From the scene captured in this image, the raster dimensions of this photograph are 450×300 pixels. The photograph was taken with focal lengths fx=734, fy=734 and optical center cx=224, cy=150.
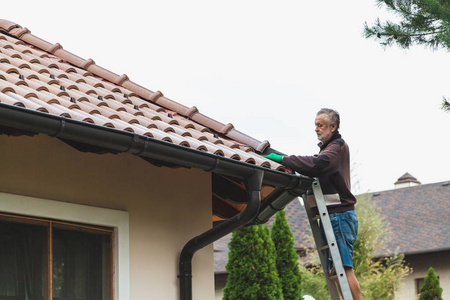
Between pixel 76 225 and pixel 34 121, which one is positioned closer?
pixel 34 121

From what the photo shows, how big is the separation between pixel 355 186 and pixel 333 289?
1700 cm

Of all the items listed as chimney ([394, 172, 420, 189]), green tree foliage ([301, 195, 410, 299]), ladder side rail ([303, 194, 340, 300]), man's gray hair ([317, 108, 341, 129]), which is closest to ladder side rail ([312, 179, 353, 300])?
ladder side rail ([303, 194, 340, 300])

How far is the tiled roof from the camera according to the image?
4.95 metres

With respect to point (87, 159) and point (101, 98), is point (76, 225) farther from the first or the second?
point (101, 98)

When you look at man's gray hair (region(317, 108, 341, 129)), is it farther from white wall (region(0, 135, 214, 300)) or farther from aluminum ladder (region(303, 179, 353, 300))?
white wall (region(0, 135, 214, 300))

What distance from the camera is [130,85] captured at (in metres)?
7.22

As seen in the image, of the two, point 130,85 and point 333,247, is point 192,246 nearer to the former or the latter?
point 333,247

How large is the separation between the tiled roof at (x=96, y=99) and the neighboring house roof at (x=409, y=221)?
16346 mm

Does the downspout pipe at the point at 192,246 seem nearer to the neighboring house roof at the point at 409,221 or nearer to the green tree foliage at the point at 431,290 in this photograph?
the green tree foliage at the point at 431,290

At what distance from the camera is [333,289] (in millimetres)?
5852

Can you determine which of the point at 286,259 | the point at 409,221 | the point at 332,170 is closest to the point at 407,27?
the point at 332,170

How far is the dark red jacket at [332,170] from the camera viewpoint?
18.9 ft

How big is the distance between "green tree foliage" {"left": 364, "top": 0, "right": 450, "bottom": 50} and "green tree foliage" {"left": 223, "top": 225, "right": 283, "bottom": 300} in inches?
217

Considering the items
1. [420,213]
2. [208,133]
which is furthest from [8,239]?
[420,213]
